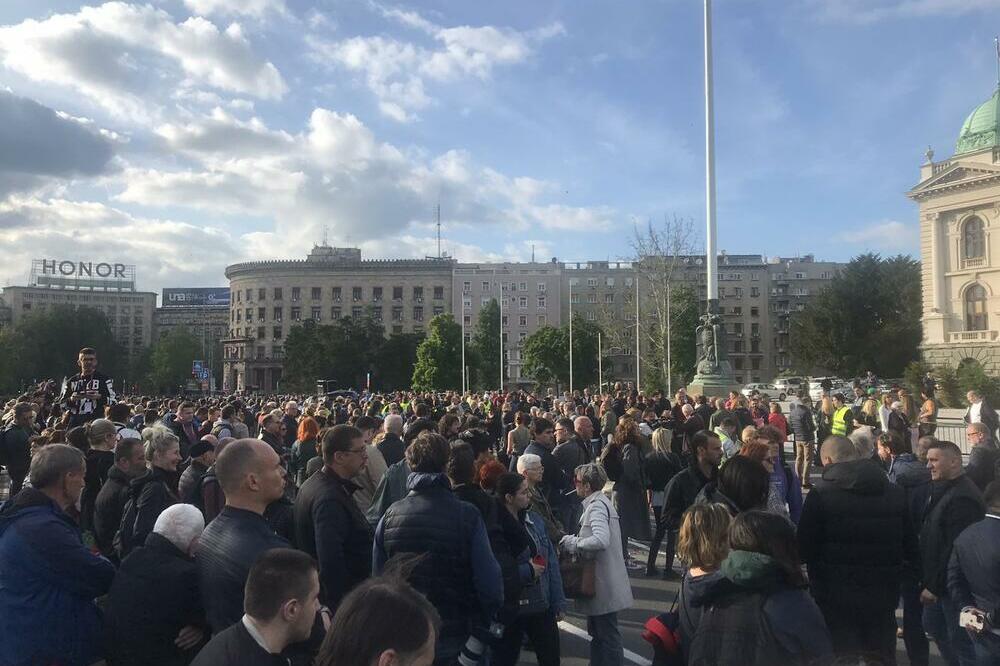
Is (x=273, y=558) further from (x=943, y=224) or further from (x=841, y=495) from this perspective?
(x=943, y=224)

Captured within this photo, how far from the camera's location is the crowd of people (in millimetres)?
2992

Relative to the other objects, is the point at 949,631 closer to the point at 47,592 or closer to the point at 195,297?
the point at 47,592

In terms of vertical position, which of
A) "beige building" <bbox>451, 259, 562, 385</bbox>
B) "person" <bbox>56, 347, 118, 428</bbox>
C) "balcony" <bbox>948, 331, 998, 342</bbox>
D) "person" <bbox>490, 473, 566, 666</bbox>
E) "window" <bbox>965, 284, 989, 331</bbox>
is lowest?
"person" <bbox>490, 473, 566, 666</bbox>

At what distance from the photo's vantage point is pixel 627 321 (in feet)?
220

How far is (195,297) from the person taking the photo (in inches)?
5536

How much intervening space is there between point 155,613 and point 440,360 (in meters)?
61.6

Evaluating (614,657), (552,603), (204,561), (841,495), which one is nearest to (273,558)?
(204,561)

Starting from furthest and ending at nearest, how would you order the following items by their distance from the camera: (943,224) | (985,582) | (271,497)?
(943,224) < (985,582) < (271,497)

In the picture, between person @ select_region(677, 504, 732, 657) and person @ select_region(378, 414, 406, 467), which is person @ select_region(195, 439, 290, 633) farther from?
person @ select_region(378, 414, 406, 467)

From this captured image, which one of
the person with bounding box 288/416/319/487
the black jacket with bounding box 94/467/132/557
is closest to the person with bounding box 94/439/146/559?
the black jacket with bounding box 94/467/132/557

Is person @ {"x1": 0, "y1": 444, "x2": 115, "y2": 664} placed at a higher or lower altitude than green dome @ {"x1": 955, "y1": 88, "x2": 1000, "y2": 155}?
lower

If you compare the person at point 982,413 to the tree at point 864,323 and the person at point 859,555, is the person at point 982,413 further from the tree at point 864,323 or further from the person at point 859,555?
the tree at point 864,323

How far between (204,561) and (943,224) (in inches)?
2368

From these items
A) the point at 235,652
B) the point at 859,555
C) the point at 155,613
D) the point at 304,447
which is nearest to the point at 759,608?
the point at 235,652
